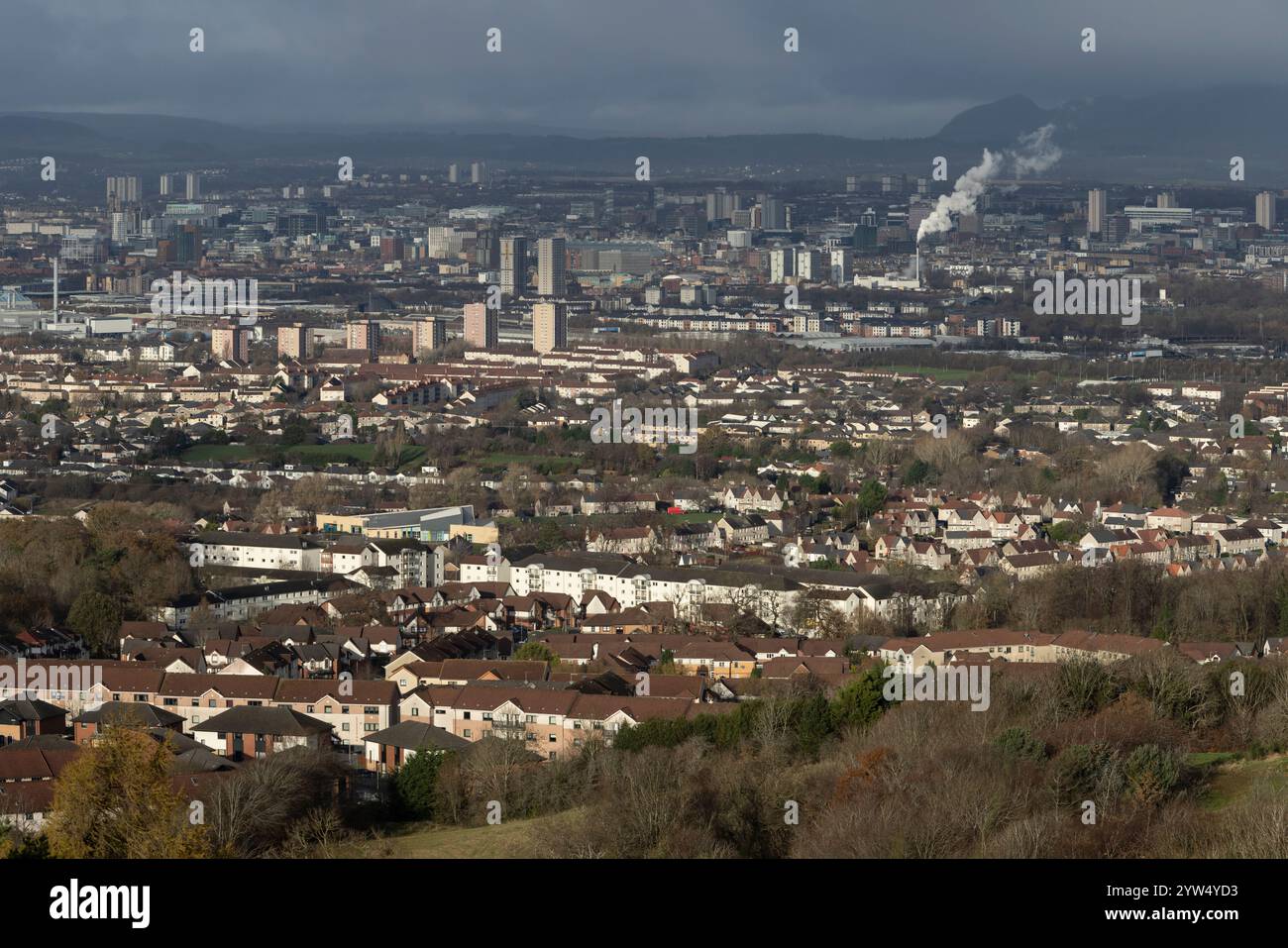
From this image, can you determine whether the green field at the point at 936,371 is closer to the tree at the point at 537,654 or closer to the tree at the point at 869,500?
the tree at the point at 869,500

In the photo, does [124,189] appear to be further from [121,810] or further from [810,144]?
[121,810]

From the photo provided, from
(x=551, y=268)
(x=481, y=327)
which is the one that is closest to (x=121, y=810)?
(x=481, y=327)


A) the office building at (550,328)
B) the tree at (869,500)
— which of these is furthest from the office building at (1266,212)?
the tree at (869,500)

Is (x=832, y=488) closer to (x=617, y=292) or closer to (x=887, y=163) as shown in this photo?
(x=617, y=292)

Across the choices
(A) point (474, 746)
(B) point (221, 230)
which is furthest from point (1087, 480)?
(B) point (221, 230)

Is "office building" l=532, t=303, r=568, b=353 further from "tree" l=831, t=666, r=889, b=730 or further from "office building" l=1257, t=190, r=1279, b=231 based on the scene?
"tree" l=831, t=666, r=889, b=730

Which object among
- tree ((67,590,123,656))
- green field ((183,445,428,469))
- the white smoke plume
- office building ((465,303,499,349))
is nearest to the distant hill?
the white smoke plume
